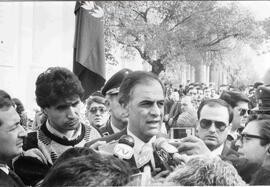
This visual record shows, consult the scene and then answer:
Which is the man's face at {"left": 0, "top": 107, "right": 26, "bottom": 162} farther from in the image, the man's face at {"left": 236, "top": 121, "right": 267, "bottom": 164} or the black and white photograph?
the man's face at {"left": 236, "top": 121, "right": 267, "bottom": 164}

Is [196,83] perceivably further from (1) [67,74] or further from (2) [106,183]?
(2) [106,183]

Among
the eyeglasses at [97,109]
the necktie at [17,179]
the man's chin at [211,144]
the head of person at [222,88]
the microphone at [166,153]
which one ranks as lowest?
the necktie at [17,179]

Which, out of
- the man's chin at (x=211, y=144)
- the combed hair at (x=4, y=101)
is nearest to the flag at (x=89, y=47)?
the combed hair at (x=4, y=101)

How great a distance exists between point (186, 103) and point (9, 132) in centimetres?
103

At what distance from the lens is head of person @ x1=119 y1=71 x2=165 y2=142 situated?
7.04 ft

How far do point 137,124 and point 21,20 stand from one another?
102 cm

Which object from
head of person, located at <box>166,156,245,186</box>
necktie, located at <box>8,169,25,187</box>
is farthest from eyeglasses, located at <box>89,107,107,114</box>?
head of person, located at <box>166,156,245,186</box>

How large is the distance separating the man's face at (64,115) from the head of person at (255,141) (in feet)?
3.09

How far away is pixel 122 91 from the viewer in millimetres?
2217

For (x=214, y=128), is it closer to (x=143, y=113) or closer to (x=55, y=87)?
(x=143, y=113)

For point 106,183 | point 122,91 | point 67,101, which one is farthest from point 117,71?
point 106,183

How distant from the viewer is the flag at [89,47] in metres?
2.38

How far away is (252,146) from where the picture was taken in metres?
2.10

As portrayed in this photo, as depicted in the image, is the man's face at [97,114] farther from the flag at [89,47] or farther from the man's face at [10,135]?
the man's face at [10,135]
